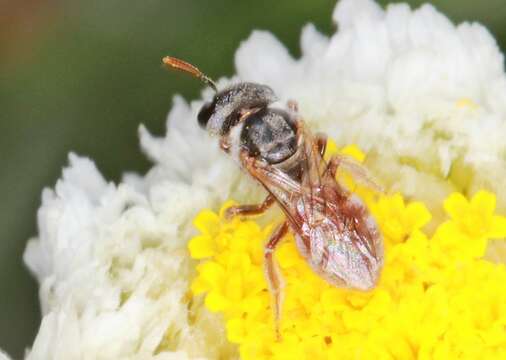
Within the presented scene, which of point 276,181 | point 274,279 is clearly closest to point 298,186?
point 276,181

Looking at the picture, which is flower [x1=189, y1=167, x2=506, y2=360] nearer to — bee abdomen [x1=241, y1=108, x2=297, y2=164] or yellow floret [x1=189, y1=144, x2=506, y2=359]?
yellow floret [x1=189, y1=144, x2=506, y2=359]

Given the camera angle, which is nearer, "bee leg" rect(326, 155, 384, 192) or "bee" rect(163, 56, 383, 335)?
"bee" rect(163, 56, 383, 335)

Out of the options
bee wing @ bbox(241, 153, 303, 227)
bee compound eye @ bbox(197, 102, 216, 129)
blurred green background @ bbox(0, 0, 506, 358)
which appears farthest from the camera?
blurred green background @ bbox(0, 0, 506, 358)

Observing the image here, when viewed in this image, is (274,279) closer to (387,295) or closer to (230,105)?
(387,295)

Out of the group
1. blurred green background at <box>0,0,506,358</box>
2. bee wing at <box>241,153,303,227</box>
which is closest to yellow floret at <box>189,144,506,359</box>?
bee wing at <box>241,153,303,227</box>

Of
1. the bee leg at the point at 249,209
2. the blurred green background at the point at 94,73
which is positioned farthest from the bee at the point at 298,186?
the blurred green background at the point at 94,73

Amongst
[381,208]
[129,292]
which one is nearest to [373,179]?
[381,208]
